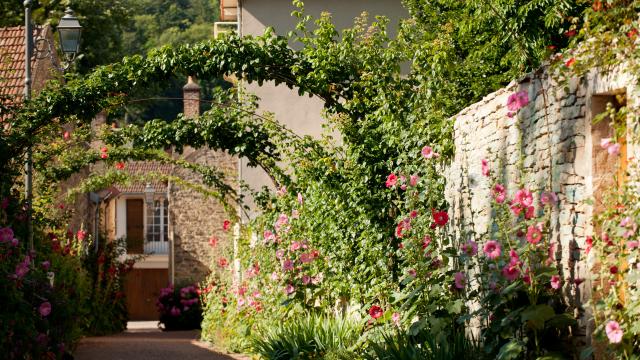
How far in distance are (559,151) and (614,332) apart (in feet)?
5.61

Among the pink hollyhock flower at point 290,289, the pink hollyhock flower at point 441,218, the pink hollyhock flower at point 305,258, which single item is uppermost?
the pink hollyhock flower at point 441,218

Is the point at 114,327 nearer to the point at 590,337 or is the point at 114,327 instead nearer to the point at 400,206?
the point at 400,206

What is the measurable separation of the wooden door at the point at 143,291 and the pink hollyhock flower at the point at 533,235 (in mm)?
32401

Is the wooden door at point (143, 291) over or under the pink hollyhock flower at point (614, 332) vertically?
over

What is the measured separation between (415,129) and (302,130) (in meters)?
8.37

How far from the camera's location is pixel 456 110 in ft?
33.4

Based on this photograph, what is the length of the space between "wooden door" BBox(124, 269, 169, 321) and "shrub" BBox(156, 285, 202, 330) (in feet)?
37.6

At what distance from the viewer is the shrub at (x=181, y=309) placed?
2656 cm

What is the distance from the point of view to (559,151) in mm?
6992

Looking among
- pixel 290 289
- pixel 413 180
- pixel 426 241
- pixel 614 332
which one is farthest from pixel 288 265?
pixel 614 332

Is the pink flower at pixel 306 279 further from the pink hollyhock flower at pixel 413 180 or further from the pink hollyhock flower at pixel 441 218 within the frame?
the pink hollyhock flower at pixel 441 218

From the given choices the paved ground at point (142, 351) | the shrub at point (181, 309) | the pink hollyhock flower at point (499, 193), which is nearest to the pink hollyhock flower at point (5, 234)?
the pink hollyhock flower at point (499, 193)

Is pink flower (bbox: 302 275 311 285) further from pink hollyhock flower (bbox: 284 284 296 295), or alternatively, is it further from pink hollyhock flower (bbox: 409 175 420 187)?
pink hollyhock flower (bbox: 409 175 420 187)

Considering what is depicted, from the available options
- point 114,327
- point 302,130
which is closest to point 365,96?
point 302,130
